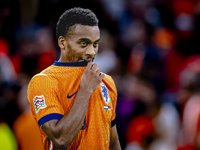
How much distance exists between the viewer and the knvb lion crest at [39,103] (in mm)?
1881

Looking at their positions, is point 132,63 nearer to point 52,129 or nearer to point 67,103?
point 67,103

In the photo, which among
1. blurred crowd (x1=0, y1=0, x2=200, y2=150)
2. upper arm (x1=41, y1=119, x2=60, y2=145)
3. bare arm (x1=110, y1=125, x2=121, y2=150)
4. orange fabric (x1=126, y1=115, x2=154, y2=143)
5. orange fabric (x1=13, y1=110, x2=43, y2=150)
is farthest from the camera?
orange fabric (x1=126, y1=115, x2=154, y2=143)

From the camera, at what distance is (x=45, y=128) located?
1.82 meters

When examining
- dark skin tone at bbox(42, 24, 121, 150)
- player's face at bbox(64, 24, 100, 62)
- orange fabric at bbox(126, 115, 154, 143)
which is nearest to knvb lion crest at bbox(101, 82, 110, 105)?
dark skin tone at bbox(42, 24, 121, 150)

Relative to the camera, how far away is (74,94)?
77.7 inches

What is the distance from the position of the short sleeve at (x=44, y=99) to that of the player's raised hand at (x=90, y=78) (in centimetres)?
19

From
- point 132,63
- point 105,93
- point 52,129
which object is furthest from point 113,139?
point 132,63

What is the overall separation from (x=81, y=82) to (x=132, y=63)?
4.46 meters

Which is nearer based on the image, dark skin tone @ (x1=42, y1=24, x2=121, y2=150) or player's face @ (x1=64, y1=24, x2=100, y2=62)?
dark skin tone @ (x1=42, y1=24, x2=121, y2=150)

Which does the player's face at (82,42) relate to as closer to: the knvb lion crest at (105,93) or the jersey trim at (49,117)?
the knvb lion crest at (105,93)

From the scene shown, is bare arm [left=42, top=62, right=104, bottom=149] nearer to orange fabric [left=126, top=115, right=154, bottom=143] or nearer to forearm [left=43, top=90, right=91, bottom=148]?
forearm [left=43, top=90, right=91, bottom=148]

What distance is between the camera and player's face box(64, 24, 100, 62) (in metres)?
1.96

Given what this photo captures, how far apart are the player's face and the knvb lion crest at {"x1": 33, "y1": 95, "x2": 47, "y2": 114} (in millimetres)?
354

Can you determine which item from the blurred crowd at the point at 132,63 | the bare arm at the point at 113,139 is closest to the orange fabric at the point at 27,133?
the blurred crowd at the point at 132,63
